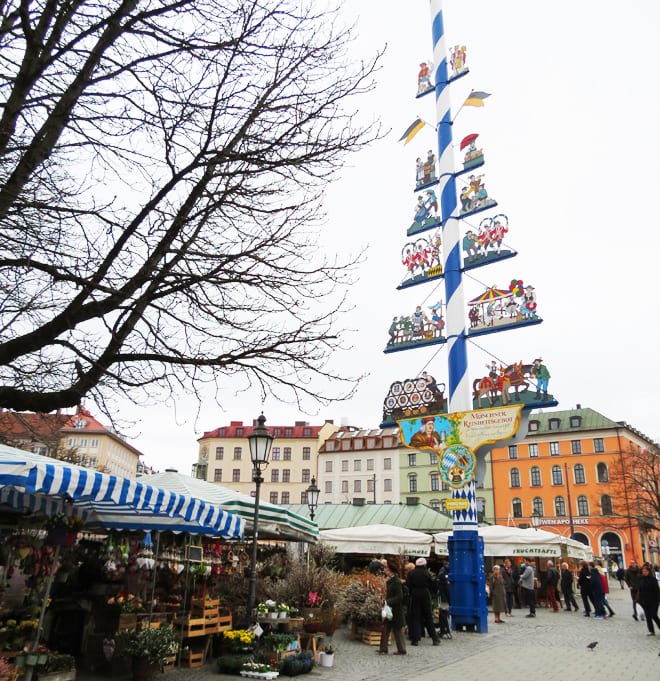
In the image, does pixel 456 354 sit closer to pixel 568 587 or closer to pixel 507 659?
pixel 507 659

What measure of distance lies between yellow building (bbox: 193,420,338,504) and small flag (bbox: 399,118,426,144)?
54.8 m

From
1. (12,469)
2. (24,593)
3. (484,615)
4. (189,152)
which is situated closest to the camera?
Result: (12,469)

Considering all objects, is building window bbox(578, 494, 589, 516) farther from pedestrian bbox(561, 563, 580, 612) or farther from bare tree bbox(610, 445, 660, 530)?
pedestrian bbox(561, 563, 580, 612)

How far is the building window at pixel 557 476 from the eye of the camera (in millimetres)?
65188

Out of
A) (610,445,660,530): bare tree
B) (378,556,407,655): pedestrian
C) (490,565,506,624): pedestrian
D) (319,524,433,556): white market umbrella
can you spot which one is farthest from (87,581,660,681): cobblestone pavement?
(610,445,660,530): bare tree

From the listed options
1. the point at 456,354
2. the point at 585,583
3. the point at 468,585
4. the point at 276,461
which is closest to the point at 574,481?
the point at 276,461

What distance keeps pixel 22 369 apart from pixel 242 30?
16.4 ft

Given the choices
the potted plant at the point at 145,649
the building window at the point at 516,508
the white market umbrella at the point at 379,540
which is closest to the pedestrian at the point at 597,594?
the white market umbrella at the point at 379,540

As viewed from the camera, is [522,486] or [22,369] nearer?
[22,369]

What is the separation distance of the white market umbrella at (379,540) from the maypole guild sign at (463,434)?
273 centimetres

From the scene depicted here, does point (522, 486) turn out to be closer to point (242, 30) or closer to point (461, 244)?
point (461, 244)

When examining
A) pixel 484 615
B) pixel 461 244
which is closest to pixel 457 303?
pixel 461 244

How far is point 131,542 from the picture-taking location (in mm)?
10094

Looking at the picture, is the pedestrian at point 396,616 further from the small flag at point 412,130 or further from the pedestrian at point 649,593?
the small flag at point 412,130
